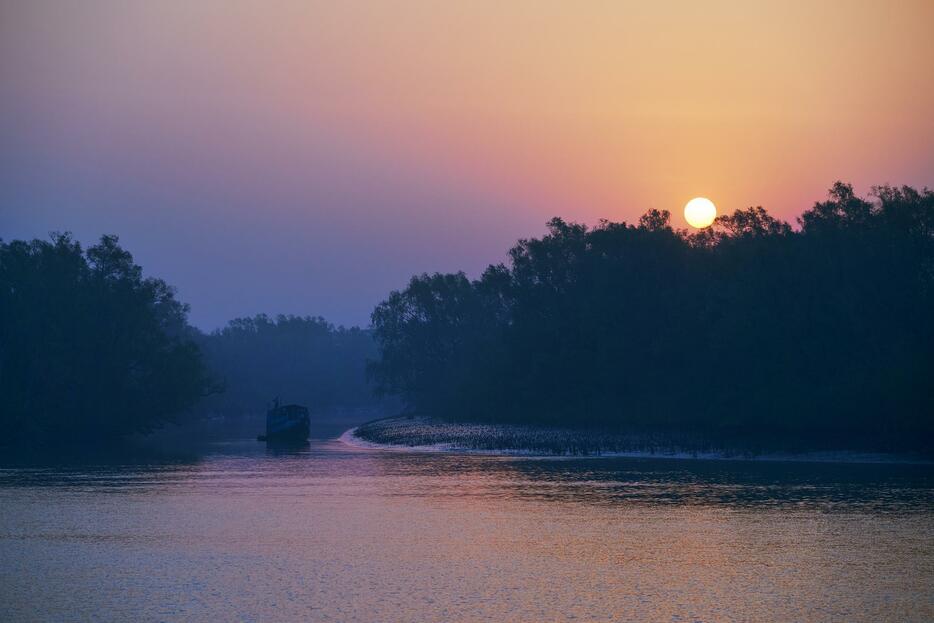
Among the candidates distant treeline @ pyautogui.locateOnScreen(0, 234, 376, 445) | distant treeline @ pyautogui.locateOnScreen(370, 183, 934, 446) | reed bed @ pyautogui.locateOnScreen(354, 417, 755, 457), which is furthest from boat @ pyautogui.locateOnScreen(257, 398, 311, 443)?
distant treeline @ pyautogui.locateOnScreen(370, 183, 934, 446)

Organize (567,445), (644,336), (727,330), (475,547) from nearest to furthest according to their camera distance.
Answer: (475,547) → (567,445) → (727,330) → (644,336)

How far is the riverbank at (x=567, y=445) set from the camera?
7268 centimetres

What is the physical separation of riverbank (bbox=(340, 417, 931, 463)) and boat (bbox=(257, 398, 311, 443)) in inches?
184

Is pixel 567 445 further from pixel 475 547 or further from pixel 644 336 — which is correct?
pixel 475 547

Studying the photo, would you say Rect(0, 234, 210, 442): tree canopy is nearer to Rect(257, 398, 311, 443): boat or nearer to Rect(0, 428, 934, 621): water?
Rect(257, 398, 311, 443): boat

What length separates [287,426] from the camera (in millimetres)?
102062

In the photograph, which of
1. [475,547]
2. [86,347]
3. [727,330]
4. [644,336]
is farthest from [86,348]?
[475,547]

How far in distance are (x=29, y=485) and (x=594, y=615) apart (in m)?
42.1

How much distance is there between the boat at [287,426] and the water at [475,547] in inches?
1535

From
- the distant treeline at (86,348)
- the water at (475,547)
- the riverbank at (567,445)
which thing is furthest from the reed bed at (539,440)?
the distant treeline at (86,348)

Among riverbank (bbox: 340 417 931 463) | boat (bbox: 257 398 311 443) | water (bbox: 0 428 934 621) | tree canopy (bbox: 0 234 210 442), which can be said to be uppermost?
tree canopy (bbox: 0 234 210 442)

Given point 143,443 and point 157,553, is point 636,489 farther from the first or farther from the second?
point 143,443

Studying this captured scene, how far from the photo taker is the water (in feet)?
91.6

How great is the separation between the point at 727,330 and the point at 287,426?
42.9 m
